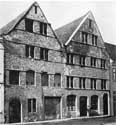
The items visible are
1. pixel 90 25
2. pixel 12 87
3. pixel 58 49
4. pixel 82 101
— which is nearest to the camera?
pixel 12 87

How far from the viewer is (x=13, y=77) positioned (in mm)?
22297

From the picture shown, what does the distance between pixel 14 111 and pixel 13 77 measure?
10.6ft

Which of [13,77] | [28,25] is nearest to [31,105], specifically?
[13,77]

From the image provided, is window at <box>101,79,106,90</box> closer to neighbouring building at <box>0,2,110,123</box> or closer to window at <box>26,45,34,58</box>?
neighbouring building at <box>0,2,110,123</box>

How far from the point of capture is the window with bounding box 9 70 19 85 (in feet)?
72.4

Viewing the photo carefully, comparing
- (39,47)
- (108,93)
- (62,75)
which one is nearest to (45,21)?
(39,47)

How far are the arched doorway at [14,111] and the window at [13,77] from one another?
1.71 meters

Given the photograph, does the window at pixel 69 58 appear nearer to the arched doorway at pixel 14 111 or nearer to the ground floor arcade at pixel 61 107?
the ground floor arcade at pixel 61 107

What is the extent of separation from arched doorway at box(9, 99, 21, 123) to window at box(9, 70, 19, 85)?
1.71 meters

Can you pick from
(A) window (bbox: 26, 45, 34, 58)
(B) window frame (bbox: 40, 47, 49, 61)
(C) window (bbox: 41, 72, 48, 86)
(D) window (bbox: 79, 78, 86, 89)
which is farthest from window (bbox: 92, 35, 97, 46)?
(A) window (bbox: 26, 45, 34, 58)

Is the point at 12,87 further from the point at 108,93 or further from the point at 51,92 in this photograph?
the point at 108,93

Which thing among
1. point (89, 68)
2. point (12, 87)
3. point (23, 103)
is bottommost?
point (23, 103)

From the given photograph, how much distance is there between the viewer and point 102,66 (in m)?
31.0

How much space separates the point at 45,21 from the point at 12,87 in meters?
8.07
